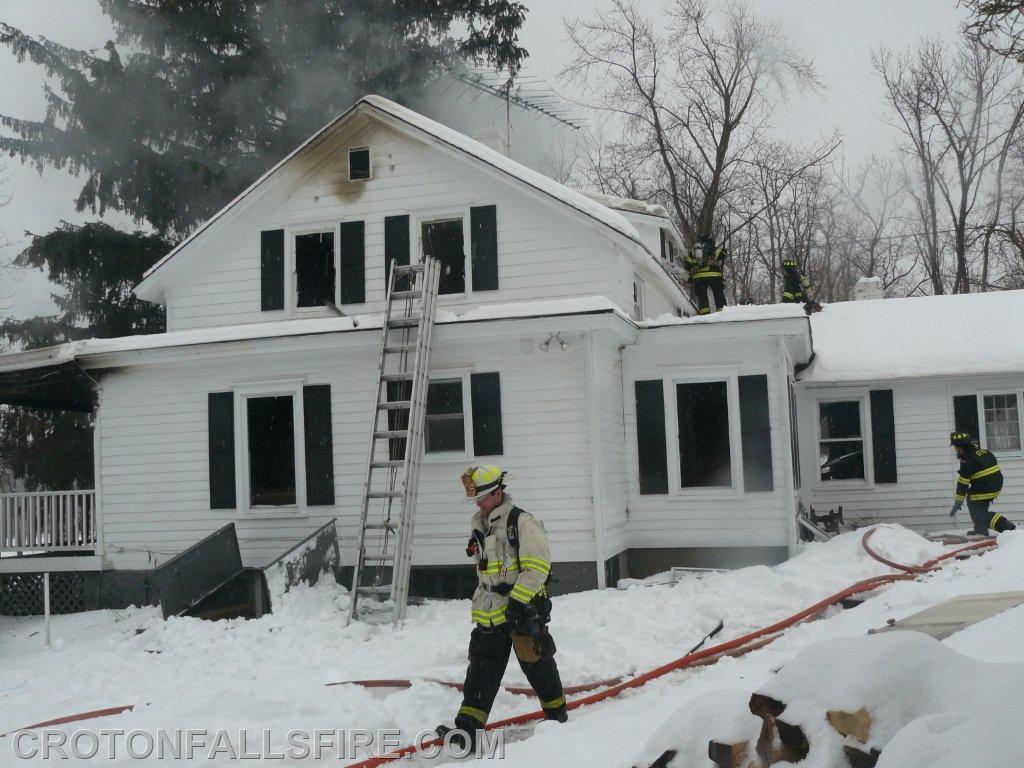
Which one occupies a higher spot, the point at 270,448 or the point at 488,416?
the point at 488,416

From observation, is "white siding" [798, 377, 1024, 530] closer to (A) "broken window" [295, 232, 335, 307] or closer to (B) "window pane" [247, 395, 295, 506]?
(A) "broken window" [295, 232, 335, 307]

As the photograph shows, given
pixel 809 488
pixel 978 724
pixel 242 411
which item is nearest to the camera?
pixel 978 724

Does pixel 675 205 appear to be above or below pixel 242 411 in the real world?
above

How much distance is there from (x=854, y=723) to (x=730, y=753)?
0.57 m

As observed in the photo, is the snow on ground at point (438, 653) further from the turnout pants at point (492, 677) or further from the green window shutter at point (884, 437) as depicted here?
the green window shutter at point (884, 437)

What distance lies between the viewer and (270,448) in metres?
12.7

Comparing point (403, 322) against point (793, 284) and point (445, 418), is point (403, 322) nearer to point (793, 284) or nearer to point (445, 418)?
point (445, 418)

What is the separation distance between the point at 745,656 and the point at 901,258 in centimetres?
3216

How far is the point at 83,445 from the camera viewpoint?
21.6 meters

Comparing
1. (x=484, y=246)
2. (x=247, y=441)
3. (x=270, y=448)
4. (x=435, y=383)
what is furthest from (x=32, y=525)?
(x=484, y=246)

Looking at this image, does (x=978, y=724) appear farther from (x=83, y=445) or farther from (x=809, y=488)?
(x=83, y=445)

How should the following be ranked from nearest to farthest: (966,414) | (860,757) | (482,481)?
1. (860,757)
2. (482,481)
3. (966,414)

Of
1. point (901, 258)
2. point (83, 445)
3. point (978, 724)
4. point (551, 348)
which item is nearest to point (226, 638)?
point (551, 348)

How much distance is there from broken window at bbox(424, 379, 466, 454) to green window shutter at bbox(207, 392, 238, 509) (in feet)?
9.25
